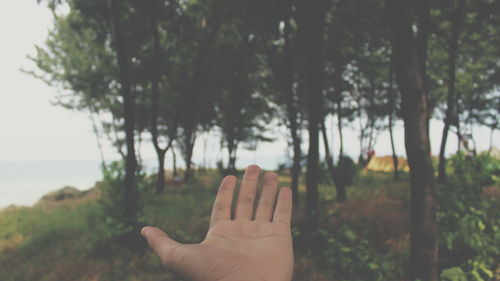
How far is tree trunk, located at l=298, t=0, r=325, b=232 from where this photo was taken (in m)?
5.61

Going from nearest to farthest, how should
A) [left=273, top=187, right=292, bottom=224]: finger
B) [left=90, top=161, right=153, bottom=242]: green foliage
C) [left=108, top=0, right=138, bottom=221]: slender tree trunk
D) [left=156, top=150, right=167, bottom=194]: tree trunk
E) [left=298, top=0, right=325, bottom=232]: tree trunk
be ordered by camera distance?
[left=273, top=187, right=292, bottom=224]: finger, [left=298, top=0, right=325, bottom=232]: tree trunk, [left=108, top=0, right=138, bottom=221]: slender tree trunk, [left=90, top=161, right=153, bottom=242]: green foliage, [left=156, top=150, right=167, bottom=194]: tree trunk

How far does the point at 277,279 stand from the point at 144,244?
574cm

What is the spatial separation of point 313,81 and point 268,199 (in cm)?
385

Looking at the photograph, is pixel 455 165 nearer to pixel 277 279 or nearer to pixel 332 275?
pixel 332 275

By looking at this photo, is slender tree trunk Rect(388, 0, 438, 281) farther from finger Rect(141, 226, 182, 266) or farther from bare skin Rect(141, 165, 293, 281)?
finger Rect(141, 226, 182, 266)

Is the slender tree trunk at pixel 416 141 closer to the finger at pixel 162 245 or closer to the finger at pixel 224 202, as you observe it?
the finger at pixel 224 202

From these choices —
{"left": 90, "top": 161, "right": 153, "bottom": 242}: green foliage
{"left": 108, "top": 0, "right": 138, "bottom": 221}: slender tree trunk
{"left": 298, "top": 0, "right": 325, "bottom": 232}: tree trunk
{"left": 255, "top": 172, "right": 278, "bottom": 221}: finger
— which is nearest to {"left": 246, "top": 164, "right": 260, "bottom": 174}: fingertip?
{"left": 255, "top": 172, "right": 278, "bottom": 221}: finger

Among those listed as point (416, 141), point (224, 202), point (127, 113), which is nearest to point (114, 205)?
point (127, 113)

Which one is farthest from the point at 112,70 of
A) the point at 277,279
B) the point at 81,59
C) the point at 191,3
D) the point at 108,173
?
the point at 277,279

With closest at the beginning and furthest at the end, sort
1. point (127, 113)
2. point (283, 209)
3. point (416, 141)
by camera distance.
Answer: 1. point (283, 209)
2. point (416, 141)
3. point (127, 113)

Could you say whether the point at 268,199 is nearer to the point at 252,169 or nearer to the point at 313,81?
the point at 252,169

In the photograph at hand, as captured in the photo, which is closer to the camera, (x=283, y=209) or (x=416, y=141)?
(x=283, y=209)

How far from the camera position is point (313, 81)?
224 inches

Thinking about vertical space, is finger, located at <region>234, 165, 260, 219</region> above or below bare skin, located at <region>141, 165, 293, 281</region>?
above
